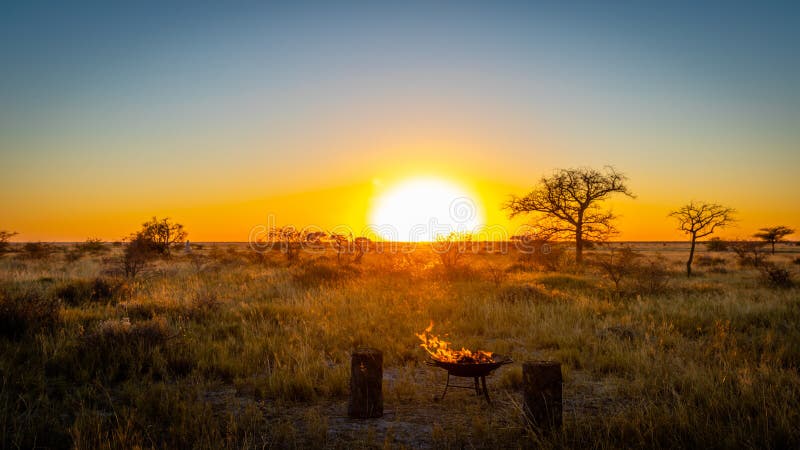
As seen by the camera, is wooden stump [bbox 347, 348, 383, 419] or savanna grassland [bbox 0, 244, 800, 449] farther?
wooden stump [bbox 347, 348, 383, 419]

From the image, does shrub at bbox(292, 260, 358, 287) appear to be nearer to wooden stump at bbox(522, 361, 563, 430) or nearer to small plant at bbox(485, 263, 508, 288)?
small plant at bbox(485, 263, 508, 288)

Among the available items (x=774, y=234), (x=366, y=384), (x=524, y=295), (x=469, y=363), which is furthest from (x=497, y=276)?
(x=774, y=234)

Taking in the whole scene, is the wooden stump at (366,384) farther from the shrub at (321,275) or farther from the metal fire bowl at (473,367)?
the shrub at (321,275)

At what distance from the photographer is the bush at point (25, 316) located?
306 inches

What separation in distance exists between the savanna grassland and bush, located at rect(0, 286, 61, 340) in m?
0.03

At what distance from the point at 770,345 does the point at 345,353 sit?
7332 mm

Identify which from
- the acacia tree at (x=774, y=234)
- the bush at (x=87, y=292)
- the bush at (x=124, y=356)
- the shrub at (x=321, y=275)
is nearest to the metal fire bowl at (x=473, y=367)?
the bush at (x=124, y=356)

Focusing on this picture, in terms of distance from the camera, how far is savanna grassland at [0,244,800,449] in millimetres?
4746

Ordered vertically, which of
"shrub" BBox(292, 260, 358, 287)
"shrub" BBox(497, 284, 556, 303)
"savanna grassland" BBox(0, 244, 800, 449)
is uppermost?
"shrub" BBox(292, 260, 358, 287)

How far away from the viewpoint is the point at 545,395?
468 centimetres

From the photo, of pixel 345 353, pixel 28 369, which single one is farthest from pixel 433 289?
pixel 28 369

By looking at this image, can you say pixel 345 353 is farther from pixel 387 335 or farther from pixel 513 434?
pixel 513 434

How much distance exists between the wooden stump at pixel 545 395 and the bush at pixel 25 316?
8.17 meters

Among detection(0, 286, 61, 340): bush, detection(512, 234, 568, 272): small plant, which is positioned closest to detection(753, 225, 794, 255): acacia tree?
detection(512, 234, 568, 272): small plant
